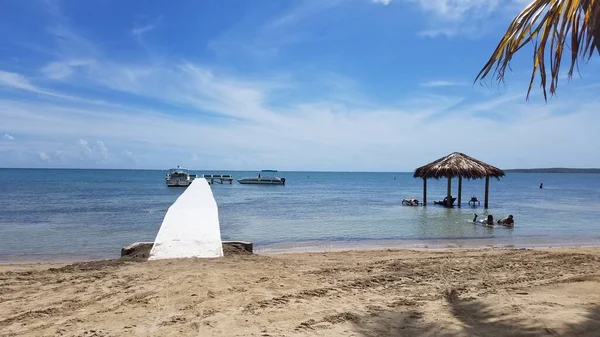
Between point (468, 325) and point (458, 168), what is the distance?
2016 centimetres

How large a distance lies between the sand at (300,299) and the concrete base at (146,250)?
61 cm

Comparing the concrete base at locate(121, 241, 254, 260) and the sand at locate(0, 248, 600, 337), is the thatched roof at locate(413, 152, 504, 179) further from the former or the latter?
the concrete base at locate(121, 241, 254, 260)

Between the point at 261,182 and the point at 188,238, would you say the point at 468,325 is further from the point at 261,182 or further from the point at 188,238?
the point at 261,182

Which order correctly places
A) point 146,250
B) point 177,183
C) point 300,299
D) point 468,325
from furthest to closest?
point 177,183
point 146,250
point 300,299
point 468,325

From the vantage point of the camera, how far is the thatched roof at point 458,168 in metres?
22.8

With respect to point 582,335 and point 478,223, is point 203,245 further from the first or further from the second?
point 478,223

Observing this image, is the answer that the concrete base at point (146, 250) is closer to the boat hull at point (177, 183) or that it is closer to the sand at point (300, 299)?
the sand at point (300, 299)

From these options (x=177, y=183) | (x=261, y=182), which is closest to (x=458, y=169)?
(x=177, y=183)

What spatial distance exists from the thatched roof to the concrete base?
17.2 m

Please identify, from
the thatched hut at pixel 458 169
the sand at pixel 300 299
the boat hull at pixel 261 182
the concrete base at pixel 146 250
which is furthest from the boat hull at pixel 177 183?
the sand at pixel 300 299

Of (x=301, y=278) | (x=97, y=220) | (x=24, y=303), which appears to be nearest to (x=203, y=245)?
(x=301, y=278)

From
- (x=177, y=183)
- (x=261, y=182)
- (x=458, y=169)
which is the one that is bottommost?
(x=177, y=183)

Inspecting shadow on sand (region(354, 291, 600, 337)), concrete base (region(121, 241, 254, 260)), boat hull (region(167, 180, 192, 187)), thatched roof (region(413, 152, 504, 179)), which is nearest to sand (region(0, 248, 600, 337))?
shadow on sand (region(354, 291, 600, 337))

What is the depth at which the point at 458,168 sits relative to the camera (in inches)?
896
